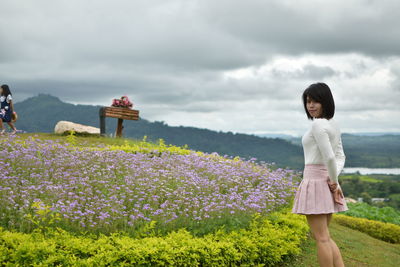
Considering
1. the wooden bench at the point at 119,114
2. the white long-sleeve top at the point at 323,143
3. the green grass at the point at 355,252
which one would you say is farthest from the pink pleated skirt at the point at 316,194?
the wooden bench at the point at 119,114

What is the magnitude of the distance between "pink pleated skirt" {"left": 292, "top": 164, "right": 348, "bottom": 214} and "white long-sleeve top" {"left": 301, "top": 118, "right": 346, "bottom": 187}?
0.11 meters

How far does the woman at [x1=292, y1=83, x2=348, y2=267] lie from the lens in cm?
501

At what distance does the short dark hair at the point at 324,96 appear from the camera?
5.09m

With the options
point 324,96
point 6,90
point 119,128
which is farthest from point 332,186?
point 119,128

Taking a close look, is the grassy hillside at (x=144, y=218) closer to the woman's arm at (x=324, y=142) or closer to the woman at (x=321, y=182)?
the woman at (x=321, y=182)

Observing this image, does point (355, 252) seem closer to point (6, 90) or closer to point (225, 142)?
point (6, 90)

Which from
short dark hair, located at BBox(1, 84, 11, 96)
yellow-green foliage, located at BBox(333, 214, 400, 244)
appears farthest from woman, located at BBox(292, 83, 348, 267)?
short dark hair, located at BBox(1, 84, 11, 96)

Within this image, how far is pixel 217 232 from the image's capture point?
23.1ft

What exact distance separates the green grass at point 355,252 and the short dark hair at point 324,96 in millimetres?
3791

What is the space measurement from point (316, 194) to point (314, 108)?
113cm

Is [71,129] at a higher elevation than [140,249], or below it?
higher

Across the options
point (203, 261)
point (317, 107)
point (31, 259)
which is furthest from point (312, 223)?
point (31, 259)

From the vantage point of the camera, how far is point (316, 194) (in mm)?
5059

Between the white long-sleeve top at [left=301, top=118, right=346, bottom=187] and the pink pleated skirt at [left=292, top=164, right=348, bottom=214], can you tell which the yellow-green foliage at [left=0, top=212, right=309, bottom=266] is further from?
the white long-sleeve top at [left=301, top=118, right=346, bottom=187]
